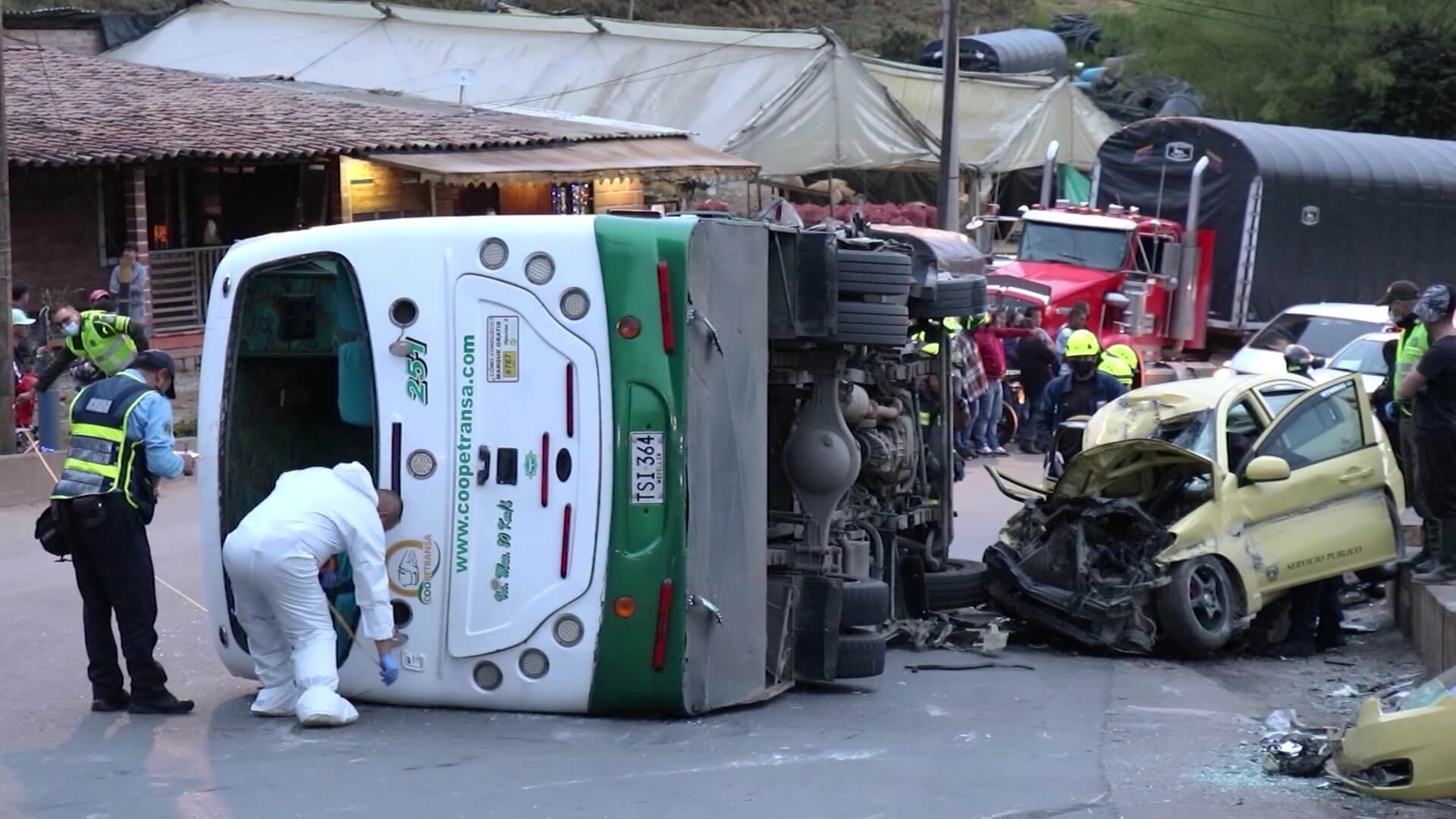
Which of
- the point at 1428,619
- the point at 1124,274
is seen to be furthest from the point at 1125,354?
the point at 1124,274

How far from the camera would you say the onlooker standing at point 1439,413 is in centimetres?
1016

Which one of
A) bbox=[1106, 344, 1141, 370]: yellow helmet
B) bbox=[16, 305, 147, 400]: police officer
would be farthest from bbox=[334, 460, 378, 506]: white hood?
bbox=[1106, 344, 1141, 370]: yellow helmet

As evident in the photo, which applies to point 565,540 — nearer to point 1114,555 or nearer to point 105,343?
point 105,343

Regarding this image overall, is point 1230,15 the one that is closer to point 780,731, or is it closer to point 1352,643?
point 1352,643

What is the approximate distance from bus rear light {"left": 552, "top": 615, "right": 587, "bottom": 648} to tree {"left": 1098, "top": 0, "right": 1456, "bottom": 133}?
40.7 meters

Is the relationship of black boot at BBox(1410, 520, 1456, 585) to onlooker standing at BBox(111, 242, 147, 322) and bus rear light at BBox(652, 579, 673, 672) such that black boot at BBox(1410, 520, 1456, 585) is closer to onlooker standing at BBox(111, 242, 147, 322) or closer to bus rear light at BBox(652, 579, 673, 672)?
bus rear light at BBox(652, 579, 673, 672)

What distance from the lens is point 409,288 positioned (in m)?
7.36

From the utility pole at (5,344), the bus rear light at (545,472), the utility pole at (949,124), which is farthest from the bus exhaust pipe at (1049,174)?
the bus rear light at (545,472)

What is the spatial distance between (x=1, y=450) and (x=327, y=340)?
8.82 m

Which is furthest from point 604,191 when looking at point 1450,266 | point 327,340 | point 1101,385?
point 327,340

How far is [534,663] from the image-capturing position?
7.27 meters

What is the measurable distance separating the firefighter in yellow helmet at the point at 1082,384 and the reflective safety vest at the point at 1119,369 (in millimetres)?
1236

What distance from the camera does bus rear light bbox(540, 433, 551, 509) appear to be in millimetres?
7270

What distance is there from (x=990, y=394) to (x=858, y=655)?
11.9m
